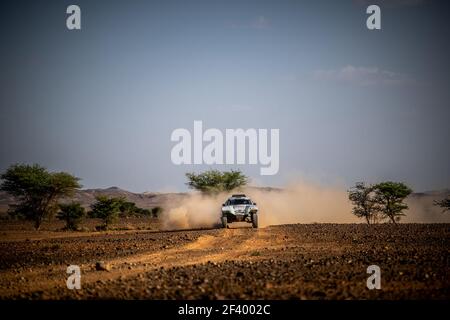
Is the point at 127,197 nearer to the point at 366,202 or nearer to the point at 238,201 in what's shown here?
the point at 366,202

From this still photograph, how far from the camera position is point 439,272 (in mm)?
8914

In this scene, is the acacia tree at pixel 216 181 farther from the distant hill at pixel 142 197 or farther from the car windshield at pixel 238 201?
the distant hill at pixel 142 197

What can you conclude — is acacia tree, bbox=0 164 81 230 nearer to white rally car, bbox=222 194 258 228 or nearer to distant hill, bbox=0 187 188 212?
white rally car, bbox=222 194 258 228

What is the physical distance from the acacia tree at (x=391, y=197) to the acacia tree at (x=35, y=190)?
32.5 metres

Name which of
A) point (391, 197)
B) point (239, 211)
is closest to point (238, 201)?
point (239, 211)

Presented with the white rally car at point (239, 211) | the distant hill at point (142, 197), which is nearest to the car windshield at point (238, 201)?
the white rally car at point (239, 211)

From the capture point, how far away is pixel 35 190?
3881cm

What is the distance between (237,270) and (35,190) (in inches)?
1353

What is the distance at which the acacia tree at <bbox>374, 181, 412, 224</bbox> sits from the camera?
42156 mm

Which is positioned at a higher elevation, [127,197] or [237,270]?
[237,270]

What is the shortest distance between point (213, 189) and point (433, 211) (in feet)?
144

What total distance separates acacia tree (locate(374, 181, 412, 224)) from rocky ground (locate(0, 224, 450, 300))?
2691 centimetres
